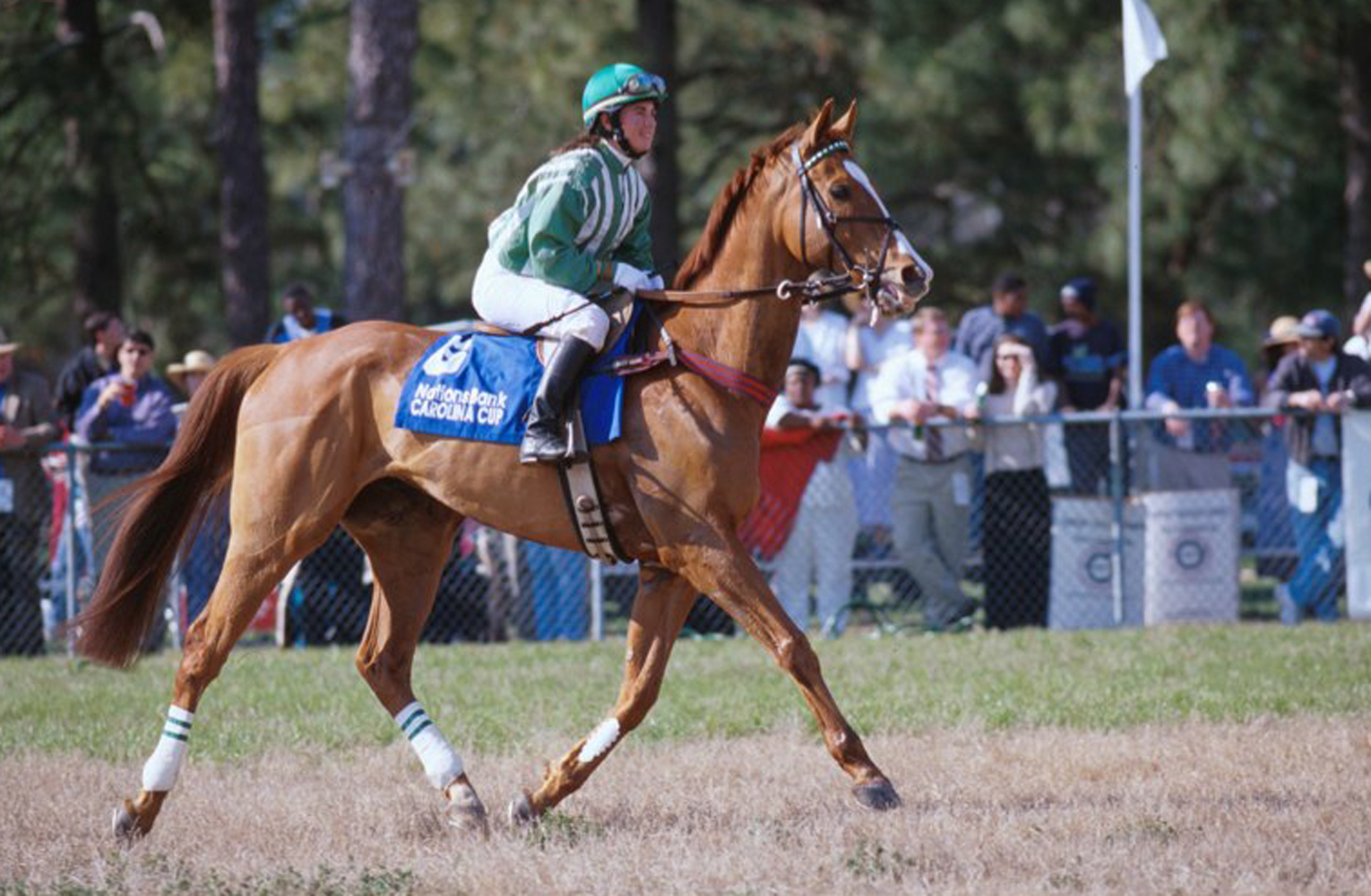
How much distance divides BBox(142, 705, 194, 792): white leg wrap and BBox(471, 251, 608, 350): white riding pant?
1895mm

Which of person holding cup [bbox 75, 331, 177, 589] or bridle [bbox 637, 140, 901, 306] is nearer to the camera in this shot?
bridle [bbox 637, 140, 901, 306]

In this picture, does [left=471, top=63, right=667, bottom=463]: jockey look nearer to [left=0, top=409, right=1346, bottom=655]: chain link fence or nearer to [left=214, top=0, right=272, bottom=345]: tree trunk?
[left=0, top=409, right=1346, bottom=655]: chain link fence

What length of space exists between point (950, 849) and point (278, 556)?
279 cm

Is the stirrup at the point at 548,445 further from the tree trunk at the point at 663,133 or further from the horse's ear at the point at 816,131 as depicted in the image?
the tree trunk at the point at 663,133

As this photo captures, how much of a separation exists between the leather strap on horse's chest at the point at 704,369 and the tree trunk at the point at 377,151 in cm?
928

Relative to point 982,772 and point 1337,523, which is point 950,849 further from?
point 1337,523

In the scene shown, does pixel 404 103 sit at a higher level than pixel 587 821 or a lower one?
higher

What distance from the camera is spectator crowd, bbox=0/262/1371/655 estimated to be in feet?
43.4

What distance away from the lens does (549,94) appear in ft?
77.0

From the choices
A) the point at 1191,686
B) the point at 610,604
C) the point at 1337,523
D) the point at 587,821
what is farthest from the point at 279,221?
the point at 587,821

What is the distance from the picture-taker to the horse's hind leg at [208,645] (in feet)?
23.7

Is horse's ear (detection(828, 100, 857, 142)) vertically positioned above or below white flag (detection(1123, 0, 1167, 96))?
below

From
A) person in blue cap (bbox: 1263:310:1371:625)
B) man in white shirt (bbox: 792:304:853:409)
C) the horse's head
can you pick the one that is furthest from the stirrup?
person in blue cap (bbox: 1263:310:1371:625)

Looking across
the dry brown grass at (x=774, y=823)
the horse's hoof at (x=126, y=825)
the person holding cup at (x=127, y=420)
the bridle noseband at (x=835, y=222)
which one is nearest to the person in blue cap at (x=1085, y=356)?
the dry brown grass at (x=774, y=823)
